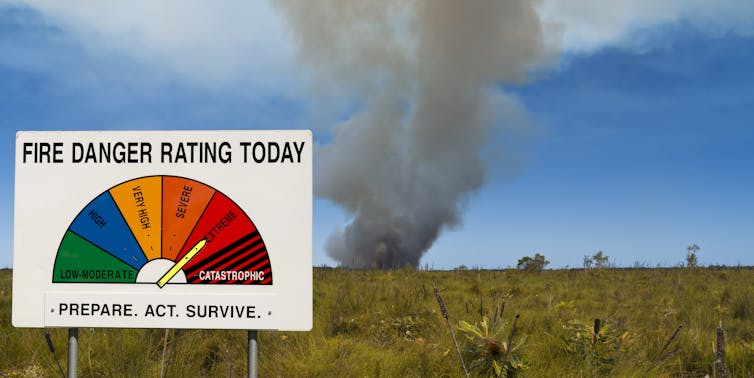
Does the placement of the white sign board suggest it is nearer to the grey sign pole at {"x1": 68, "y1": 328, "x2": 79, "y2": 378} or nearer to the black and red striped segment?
the black and red striped segment

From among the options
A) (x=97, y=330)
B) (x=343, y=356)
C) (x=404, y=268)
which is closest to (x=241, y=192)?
(x=343, y=356)

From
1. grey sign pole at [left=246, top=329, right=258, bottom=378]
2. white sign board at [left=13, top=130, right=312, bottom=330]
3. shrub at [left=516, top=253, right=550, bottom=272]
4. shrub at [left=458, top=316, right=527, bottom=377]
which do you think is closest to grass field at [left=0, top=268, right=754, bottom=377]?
shrub at [left=458, top=316, right=527, bottom=377]

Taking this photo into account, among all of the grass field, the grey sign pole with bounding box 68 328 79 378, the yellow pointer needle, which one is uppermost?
the yellow pointer needle

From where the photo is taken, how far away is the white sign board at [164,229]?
3.19m

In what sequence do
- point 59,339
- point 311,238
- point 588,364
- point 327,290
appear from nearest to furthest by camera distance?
1. point 311,238
2. point 588,364
3. point 59,339
4. point 327,290

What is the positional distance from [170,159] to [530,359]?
3506mm

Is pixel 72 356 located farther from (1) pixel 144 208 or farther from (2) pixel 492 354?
(2) pixel 492 354

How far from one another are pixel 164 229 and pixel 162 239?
6 centimetres

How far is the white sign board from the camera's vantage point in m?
3.19

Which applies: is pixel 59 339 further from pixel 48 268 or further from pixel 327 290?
pixel 327 290

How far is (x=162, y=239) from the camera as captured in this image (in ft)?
10.6

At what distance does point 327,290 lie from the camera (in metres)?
9.21

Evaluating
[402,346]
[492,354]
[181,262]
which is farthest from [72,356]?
[492,354]

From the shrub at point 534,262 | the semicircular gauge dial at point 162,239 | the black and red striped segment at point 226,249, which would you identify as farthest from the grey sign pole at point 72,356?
the shrub at point 534,262
